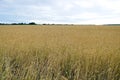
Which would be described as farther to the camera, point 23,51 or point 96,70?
point 23,51

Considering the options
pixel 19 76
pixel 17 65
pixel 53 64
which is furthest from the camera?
pixel 17 65

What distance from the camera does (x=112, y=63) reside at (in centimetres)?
469

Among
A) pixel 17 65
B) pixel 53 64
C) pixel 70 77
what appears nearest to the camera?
pixel 70 77

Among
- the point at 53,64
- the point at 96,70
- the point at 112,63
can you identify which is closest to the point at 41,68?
the point at 53,64

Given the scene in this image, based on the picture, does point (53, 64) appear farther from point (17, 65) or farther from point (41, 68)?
point (17, 65)

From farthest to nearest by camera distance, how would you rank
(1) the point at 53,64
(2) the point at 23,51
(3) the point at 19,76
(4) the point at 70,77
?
(2) the point at 23,51, (1) the point at 53,64, (4) the point at 70,77, (3) the point at 19,76

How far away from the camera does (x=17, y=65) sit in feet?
16.2

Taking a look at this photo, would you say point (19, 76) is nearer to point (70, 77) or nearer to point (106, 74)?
point (70, 77)

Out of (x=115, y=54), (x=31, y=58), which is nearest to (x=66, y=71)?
(x=31, y=58)

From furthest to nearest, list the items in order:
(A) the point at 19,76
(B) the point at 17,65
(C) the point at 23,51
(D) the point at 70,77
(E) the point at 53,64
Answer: (C) the point at 23,51, (B) the point at 17,65, (E) the point at 53,64, (D) the point at 70,77, (A) the point at 19,76

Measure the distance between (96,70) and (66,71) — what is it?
64 cm

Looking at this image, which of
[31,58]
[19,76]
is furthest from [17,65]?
[19,76]

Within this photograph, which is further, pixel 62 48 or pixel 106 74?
pixel 62 48

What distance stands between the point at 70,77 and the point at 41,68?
2.18 feet
